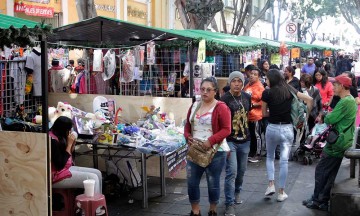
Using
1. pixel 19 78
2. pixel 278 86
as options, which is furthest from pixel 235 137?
pixel 19 78

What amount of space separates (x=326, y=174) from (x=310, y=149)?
3.21 metres

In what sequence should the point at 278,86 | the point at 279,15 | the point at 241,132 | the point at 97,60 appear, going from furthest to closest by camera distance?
the point at 279,15 → the point at 97,60 → the point at 278,86 → the point at 241,132

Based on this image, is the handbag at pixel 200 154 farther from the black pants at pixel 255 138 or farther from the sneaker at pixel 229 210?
the black pants at pixel 255 138

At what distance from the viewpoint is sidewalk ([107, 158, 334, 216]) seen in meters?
6.30

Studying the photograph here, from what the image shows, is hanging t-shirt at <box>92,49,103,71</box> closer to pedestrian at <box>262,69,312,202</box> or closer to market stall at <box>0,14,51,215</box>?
pedestrian at <box>262,69,312,202</box>

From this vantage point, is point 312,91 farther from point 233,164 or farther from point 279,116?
point 233,164

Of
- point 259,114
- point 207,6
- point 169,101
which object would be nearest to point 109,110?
point 169,101

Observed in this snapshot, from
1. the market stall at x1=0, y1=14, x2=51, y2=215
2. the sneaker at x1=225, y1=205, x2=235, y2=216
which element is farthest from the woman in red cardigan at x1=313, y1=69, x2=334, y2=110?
the market stall at x1=0, y1=14, x2=51, y2=215

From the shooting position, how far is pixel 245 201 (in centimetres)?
676

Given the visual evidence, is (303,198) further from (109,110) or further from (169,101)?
(109,110)

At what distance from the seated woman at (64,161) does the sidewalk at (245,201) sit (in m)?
1.07

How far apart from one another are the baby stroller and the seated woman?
4747 millimetres

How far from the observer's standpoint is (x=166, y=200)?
6.84m

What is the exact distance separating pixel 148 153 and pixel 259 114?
10.6 ft
